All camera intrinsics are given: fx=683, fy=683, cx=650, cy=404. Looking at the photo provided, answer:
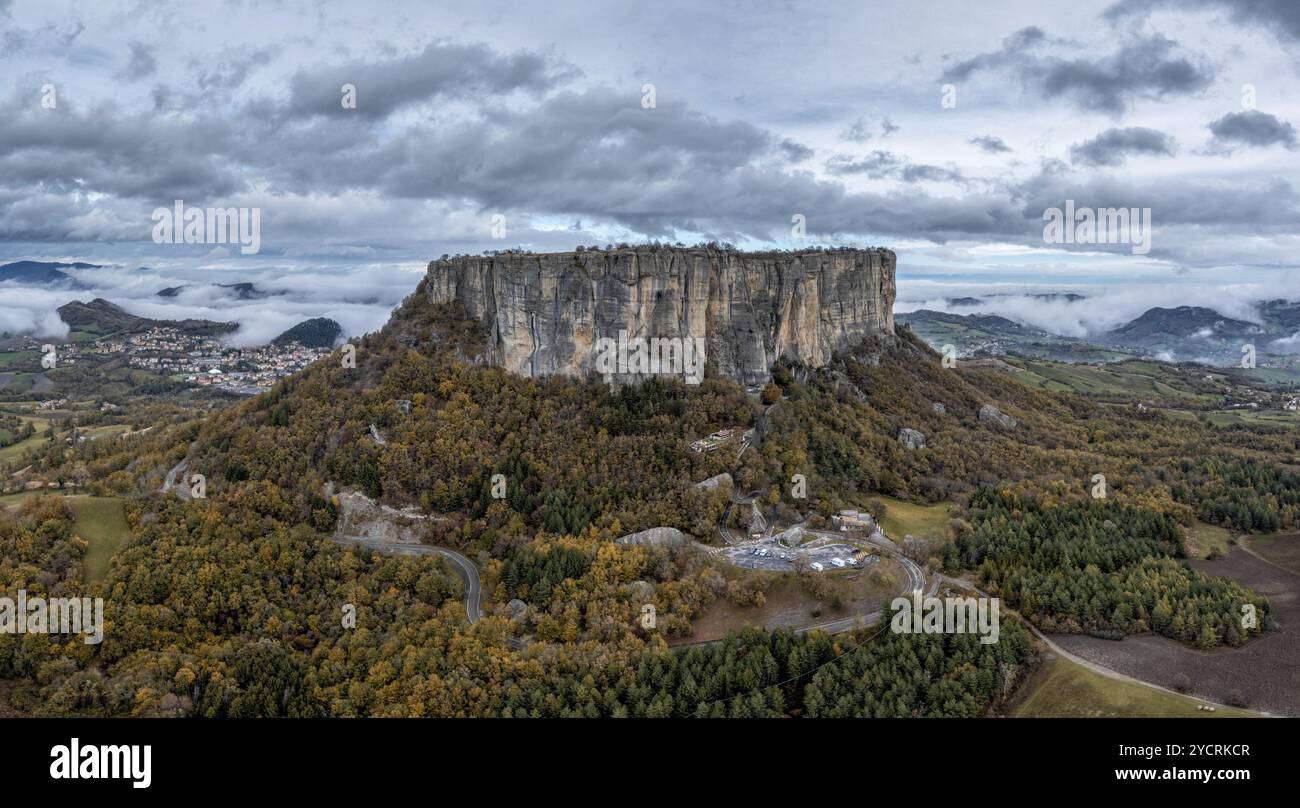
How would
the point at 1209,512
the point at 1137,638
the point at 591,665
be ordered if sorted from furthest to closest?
the point at 1209,512
the point at 1137,638
the point at 591,665

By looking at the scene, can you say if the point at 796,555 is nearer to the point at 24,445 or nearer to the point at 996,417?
the point at 996,417

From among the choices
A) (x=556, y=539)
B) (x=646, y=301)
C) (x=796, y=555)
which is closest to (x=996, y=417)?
(x=796, y=555)

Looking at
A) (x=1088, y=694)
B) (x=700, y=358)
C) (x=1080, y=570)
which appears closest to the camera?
(x=1088, y=694)

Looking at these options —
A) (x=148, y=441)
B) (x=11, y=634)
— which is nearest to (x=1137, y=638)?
(x=11, y=634)

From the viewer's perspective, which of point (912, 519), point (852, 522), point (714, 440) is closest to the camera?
point (852, 522)

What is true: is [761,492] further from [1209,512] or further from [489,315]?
[1209,512]

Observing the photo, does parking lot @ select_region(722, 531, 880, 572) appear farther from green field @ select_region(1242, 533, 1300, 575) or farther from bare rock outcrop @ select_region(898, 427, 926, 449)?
green field @ select_region(1242, 533, 1300, 575)
